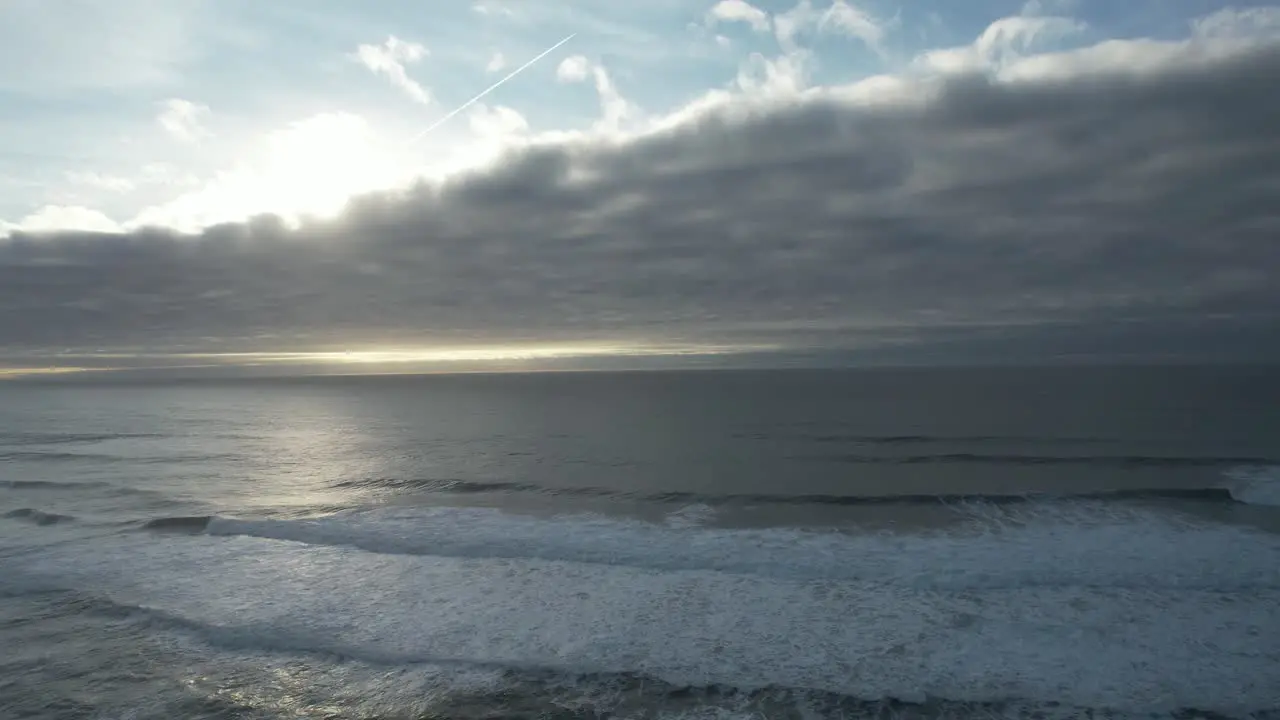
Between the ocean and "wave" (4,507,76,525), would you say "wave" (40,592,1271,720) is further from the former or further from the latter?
"wave" (4,507,76,525)

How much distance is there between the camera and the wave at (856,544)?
46.1 feet

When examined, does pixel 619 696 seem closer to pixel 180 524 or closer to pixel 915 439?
pixel 180 524

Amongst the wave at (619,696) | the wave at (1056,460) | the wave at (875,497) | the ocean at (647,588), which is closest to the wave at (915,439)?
the wave at (1056,460)

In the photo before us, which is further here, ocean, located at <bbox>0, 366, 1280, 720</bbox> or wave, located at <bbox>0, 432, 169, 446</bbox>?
wave, located at <bbox>0, 432, 169, 446</bbox>

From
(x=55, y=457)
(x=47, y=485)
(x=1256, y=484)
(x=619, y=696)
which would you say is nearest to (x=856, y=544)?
(x=619, y=696)

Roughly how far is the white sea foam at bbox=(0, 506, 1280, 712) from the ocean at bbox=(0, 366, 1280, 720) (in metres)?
0.08

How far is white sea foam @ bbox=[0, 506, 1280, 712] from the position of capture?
9789mm

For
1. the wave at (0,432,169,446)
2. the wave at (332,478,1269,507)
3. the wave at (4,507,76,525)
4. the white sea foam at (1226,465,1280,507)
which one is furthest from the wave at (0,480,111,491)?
the white sea foam at (1226,465,1280,507)

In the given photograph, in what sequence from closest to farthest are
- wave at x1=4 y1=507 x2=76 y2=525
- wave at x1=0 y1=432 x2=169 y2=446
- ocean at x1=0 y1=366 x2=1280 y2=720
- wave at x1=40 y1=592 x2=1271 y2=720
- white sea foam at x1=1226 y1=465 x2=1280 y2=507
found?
wave at x1=40 y1=592 x2=1271 y2=720
ocean at x1=0 y1=366 x2=1280 y2=720
wave at x1=4 y1=507 x2=76 y2=525
white sea foam at x1=1226 y1=465 x2=1280 y2=507
wave at x1=0 y1=432 x2=169 y2=446

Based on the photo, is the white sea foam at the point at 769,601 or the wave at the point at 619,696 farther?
the white sea foam at the point at 769,601

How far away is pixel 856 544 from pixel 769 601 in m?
5.00

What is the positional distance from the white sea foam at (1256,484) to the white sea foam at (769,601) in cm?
537

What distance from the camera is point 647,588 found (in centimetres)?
1348

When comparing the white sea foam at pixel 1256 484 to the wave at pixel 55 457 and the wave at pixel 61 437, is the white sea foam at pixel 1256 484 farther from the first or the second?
the wave at pixel 61 437
